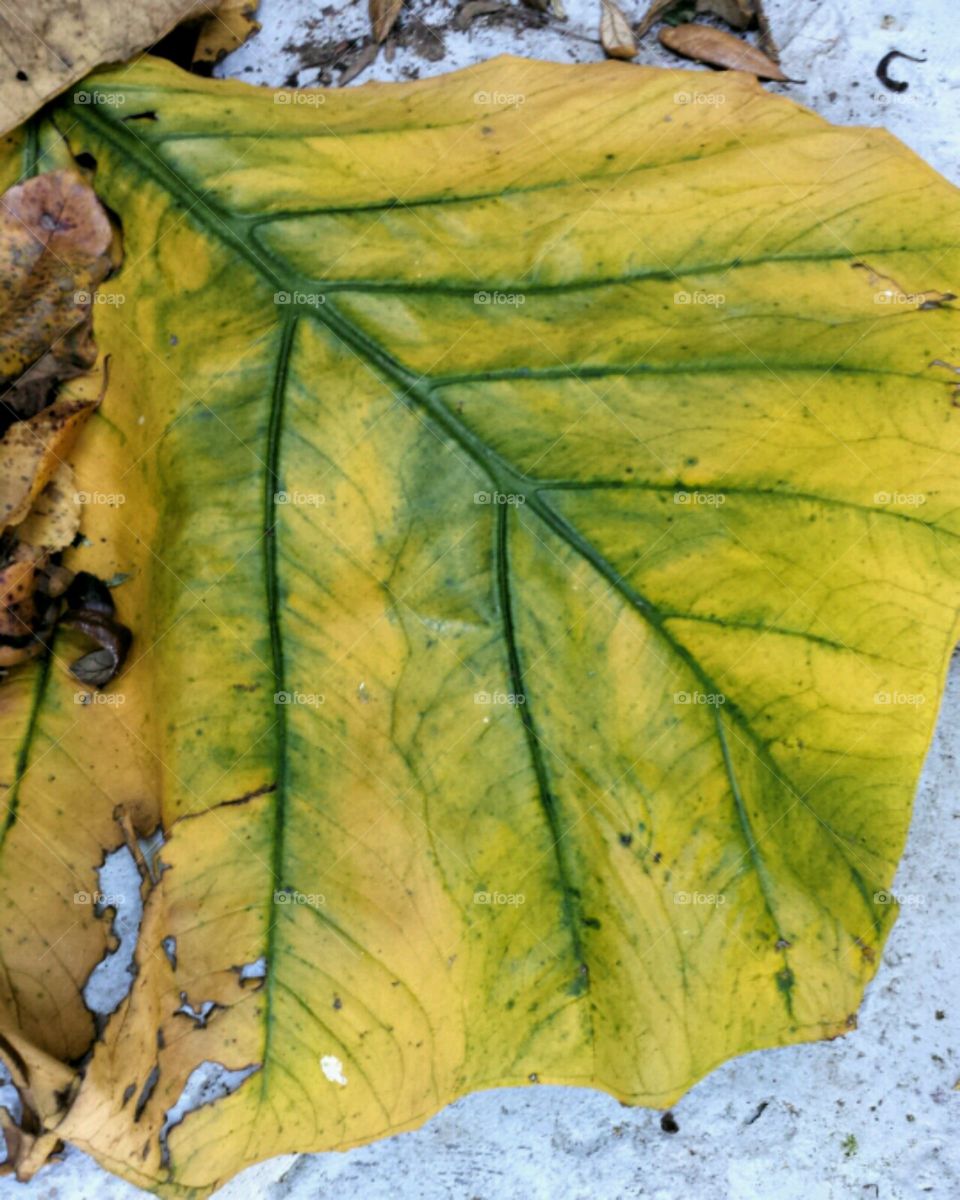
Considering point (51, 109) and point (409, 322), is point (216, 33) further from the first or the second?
point (409, 322)

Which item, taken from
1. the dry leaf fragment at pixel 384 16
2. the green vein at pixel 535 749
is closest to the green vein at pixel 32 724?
the green vein at pixel 535 749

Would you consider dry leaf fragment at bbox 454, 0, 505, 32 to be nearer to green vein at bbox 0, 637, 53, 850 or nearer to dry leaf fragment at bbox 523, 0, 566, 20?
dry leaf fragment at bbox 523, 0, 566, 20

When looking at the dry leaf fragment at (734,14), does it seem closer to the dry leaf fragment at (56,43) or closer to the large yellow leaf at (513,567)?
the large yellow leaf at (513,567)

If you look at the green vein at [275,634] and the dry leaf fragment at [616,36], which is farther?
the dry leaf fragment at [616,36]

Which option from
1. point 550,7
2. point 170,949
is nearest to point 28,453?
point 170,949

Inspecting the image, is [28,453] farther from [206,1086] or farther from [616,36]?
[616,36]

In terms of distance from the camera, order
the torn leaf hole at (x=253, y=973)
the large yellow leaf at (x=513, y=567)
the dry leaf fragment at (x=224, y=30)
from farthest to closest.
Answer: the dry leaf fragment at (x=224, y=30) → the torn leaf hole at (x=253, y=973) → the large yellow leaf at (x=513, y=567)

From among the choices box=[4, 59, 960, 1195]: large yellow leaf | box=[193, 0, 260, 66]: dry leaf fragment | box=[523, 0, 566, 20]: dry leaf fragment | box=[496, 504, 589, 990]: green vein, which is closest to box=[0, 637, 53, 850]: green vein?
box=[4, 59, 960, 1195]: large yellow leaf
